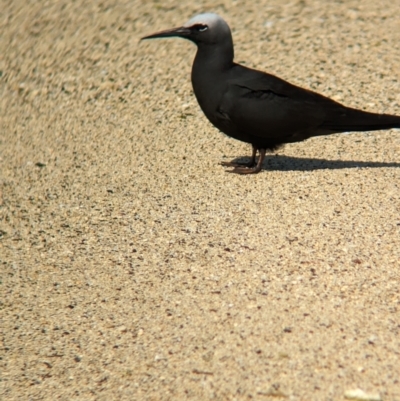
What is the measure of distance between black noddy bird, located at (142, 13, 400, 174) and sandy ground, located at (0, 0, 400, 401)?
26 centimetres

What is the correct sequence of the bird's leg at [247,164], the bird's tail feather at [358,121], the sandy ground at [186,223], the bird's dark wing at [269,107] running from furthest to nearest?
the bird's leg at [247,164] → the bird's tail feather at [358,121] → the bird's dark wing at [269,107] → the sandy ground at [186,223]

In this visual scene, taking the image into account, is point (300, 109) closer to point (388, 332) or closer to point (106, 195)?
point (106, 195)

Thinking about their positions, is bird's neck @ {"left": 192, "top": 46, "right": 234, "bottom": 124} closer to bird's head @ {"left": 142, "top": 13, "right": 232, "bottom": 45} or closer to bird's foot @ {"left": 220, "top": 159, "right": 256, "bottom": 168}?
bird's head @ {"left": 142, "top": 13, "right": 232, "bottom": 45}

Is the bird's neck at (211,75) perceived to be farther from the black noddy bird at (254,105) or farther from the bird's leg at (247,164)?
the bird's leg at (247,164)

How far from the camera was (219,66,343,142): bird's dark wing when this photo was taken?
4957mm

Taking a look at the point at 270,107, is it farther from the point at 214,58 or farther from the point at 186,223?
the point at 186,223

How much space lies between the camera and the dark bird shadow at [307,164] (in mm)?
5159

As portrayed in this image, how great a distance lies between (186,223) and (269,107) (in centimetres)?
94

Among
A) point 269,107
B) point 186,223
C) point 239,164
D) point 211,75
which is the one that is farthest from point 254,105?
point 186,223

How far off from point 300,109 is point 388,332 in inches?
75.2

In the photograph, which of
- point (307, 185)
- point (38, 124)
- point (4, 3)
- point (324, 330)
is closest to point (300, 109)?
point (307, 185)

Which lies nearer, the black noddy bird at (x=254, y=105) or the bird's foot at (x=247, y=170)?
the black noddy bird at (x=254, y=105)

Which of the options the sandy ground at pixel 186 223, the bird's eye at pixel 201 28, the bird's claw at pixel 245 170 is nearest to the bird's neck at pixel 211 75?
the bird's eye at pixel 201 28

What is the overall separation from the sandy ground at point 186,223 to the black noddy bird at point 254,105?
10.3 inches
